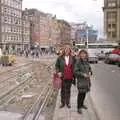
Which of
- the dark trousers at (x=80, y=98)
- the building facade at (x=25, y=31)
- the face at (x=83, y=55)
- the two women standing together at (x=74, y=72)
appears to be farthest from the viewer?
the building facade at (x=25, y=31)

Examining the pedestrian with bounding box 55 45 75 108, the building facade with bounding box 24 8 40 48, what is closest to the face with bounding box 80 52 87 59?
the pedestrian with bounding box 55 45 75 108

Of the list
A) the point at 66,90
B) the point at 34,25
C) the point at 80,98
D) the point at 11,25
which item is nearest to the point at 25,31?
the point at 34,25

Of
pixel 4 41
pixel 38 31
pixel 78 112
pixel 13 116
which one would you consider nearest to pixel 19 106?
pixel 13 116

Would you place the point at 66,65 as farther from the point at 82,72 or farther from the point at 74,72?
the point at 82,72

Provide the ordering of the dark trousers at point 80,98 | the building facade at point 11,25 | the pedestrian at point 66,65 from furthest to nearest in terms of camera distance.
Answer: the building facade at point 11,25
the pedestrian at point 66,65
the dark trousers at point 80,98

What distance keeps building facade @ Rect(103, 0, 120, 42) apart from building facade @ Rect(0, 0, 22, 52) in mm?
28270

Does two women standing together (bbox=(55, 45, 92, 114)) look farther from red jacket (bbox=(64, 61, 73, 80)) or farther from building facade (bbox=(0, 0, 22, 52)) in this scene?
building facade (bbox=(0, 0, 22, 52))

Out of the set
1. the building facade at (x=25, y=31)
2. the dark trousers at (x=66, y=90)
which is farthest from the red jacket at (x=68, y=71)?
the building facade at (x=25, y=31)

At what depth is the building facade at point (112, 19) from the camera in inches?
5335

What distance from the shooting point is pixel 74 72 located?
10852 millimetres

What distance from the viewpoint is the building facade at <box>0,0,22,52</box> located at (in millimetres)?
125938

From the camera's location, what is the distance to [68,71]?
11383 mm

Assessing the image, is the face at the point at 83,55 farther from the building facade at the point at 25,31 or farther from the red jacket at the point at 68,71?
the building facade at the point at 25,31

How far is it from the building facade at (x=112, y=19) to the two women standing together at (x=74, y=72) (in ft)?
404
